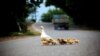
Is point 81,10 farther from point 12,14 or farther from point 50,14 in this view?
point 12,14

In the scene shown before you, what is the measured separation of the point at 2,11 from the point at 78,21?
675mm

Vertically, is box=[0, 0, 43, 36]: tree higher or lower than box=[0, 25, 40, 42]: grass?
higher

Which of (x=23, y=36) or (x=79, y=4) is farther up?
(x=79, y=4)

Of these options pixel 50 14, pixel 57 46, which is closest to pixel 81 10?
pixel 50 14

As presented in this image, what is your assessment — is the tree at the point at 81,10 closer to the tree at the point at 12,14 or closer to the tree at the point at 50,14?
the tree at the point at 50,14

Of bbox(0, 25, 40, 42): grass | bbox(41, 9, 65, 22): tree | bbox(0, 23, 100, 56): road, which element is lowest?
bbox(0, 23, 100, 56): road

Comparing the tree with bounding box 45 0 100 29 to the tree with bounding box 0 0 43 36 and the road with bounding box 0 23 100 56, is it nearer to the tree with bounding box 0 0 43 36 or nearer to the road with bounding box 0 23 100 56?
the road with bounding box 0 23 100 56

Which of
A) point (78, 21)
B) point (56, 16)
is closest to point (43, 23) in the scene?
point (56, 16)

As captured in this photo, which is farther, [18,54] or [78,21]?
[78,21]

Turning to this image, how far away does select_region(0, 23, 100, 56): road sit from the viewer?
296cm

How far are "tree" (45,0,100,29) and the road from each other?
0.09 m

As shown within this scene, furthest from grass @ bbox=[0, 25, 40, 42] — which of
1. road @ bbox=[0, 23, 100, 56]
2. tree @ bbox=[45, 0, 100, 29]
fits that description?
tree @ bbox=[45, 0, 100, 29]

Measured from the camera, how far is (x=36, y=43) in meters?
3.03

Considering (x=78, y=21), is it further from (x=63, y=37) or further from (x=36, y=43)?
(x=36, y=43)
